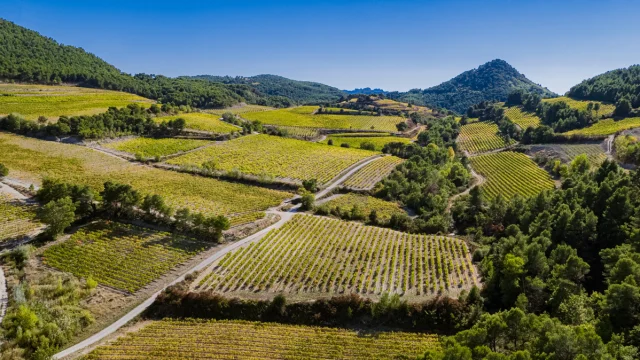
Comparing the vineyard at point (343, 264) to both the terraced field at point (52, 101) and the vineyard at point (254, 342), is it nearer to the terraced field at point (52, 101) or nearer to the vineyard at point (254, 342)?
the vineyard at point (254, 342)

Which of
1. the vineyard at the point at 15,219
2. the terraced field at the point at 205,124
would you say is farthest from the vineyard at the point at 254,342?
the terraced field at the point at 205,124

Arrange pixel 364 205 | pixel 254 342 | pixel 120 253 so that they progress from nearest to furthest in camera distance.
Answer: pixel 254 342, pixel 120 253, pixel 364 205

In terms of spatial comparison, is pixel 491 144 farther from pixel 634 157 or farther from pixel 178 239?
pixel 178 239

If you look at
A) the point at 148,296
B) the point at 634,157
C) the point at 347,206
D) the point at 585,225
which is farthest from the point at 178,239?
the point at 634,157

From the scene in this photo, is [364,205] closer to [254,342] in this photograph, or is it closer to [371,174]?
[371,174]

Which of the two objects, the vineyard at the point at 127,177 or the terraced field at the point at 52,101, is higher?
the terraced field at the point at 52,101

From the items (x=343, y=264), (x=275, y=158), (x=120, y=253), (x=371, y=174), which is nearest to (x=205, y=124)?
(x=275, y=158)
